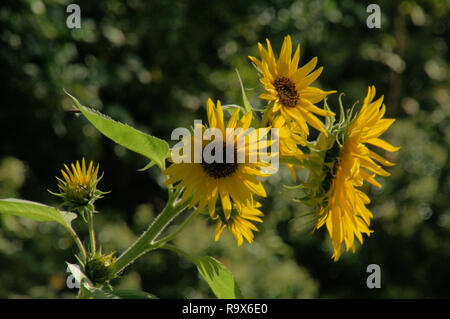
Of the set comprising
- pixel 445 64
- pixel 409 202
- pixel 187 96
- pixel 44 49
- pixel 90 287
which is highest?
pixel 445 64

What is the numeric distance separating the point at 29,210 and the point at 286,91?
0.39 metres

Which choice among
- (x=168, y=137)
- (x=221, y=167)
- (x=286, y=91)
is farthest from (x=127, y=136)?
(x=168, y=137)

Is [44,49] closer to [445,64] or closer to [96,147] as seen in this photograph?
[96,147]

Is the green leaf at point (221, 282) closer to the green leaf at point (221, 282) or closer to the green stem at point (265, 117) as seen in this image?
the green leaf at point (221, 282)

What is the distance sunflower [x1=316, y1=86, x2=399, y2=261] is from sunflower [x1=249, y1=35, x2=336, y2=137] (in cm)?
4

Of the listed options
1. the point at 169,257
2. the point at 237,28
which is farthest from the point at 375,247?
the point at 237,28

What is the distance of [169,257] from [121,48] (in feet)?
3.42

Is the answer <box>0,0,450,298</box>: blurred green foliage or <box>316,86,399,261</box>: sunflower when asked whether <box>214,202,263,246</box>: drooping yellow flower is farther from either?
<box>0,0,450,298</box>: blurred green foliage

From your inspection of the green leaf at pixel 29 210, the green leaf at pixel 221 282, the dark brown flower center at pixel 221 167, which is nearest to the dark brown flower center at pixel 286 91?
the dark brown flower center at pixel 221 167

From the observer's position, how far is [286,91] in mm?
694

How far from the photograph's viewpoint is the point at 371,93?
2.30ft

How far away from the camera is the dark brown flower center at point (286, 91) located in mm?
678

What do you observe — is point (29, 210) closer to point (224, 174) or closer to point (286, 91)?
point (224, 174)

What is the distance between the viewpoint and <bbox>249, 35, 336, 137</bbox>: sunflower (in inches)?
26.3
